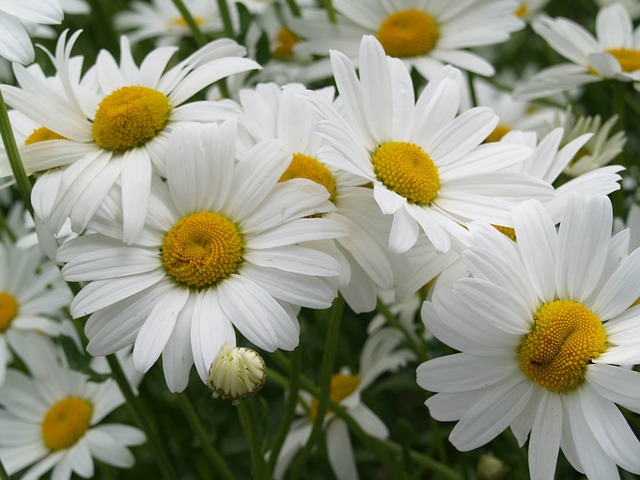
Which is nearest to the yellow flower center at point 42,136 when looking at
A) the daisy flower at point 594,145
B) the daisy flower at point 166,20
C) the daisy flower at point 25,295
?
the daisy flower at point 25,295

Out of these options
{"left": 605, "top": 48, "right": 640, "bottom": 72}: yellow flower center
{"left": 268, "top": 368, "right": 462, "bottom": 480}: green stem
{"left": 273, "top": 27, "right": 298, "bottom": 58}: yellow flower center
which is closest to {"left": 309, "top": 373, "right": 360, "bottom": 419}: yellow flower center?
{"left": 268, "top": 368, "right": 462, "bottom": 480}: green stem

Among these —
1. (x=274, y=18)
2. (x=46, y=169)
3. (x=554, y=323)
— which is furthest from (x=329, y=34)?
(x=554, y=323)

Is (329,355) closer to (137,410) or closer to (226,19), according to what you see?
(137,410)

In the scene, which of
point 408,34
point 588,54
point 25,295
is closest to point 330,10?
point 408,34

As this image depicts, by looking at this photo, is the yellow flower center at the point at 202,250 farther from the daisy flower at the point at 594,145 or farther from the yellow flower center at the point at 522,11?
the yellow flower center at the point at 522,11

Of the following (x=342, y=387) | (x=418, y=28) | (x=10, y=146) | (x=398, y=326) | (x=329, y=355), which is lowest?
(x=342, y=387)
